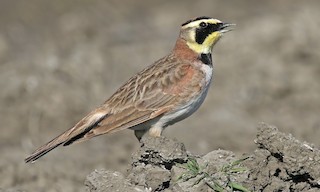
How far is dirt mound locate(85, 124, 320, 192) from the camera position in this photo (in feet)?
24.6

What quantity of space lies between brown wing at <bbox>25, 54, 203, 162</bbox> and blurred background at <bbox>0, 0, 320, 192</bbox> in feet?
4.76

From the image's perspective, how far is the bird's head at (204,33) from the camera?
32.6 feet

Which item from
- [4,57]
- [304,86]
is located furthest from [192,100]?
[4,57]

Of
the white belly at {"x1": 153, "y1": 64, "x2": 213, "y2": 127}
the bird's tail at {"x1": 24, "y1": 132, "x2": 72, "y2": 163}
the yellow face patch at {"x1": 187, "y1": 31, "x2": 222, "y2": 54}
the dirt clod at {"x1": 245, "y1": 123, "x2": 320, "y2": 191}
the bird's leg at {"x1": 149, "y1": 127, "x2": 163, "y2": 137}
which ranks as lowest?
the dirt clod at {"x1": 245, "y1": 123, "x2": 320, "y2": 191}

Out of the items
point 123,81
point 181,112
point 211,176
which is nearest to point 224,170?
point 211,176

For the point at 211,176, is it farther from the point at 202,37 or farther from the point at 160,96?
the point at 202,37

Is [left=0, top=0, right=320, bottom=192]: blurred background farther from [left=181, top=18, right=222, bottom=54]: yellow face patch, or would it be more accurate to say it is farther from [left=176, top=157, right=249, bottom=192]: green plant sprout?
[left=176, top=157, right=249, bottom=192]: green plant sprout

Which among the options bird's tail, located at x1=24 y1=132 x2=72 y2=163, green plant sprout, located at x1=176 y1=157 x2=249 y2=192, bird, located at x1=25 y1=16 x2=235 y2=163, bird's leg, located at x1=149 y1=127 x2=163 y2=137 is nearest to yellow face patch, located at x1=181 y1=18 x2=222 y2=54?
bird, located at x1=25 y1=16 x2=235 y2=163

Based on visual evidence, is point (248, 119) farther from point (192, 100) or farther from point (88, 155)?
point (192, 100)

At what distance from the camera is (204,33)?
9992 millimetres

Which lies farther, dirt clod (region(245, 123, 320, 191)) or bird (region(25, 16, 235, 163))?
bird (region(25, 16, 235, 163))

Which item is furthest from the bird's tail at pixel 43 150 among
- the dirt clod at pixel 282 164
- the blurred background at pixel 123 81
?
the dirt clod at pixel 282 164

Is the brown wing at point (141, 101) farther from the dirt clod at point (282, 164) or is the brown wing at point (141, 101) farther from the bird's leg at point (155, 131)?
the dirt clod at point (282, 164)

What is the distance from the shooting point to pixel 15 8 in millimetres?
21141
